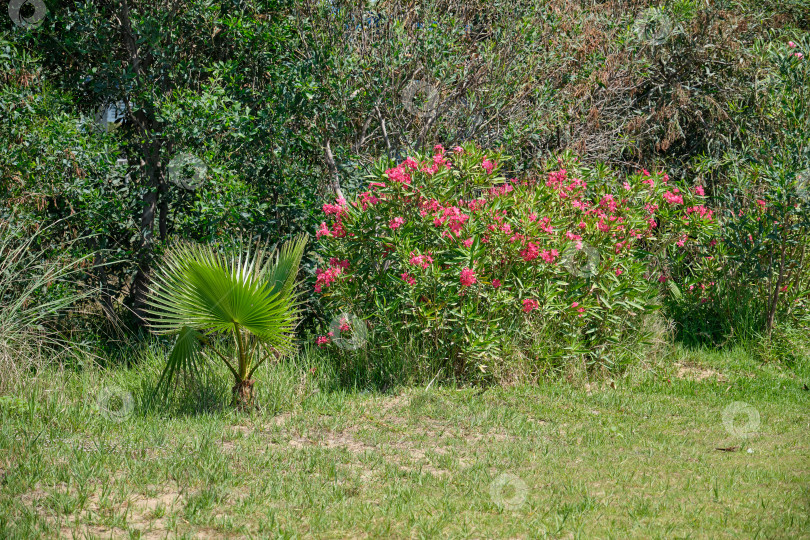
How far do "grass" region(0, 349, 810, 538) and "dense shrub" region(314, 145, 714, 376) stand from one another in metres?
0.53

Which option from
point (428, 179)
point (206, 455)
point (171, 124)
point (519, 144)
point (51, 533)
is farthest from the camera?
point (519, 144)

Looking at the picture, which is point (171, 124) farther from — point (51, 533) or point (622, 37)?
point (622, 37)

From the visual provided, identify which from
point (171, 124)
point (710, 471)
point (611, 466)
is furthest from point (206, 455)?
point (171, 124)

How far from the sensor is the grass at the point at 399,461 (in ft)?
12.8

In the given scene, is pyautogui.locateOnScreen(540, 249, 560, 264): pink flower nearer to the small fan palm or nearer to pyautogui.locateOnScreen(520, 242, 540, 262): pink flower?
pyautogui.locateOnScreen(520, 242, 540, 262): pink flower

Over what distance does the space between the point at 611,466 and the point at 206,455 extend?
255 cm

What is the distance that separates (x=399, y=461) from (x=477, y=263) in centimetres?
235

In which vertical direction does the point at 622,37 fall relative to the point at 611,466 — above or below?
above

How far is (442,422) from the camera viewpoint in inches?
230

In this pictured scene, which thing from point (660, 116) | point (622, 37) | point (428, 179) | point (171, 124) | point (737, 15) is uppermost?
point (737, 15)

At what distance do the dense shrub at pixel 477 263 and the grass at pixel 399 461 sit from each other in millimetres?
534

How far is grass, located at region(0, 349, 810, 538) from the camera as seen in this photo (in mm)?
3908

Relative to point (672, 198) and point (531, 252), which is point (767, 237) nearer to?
point (672, 198)

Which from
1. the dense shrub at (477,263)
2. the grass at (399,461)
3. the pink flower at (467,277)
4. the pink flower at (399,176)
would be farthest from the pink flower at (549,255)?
the pink flower at (399,176)
